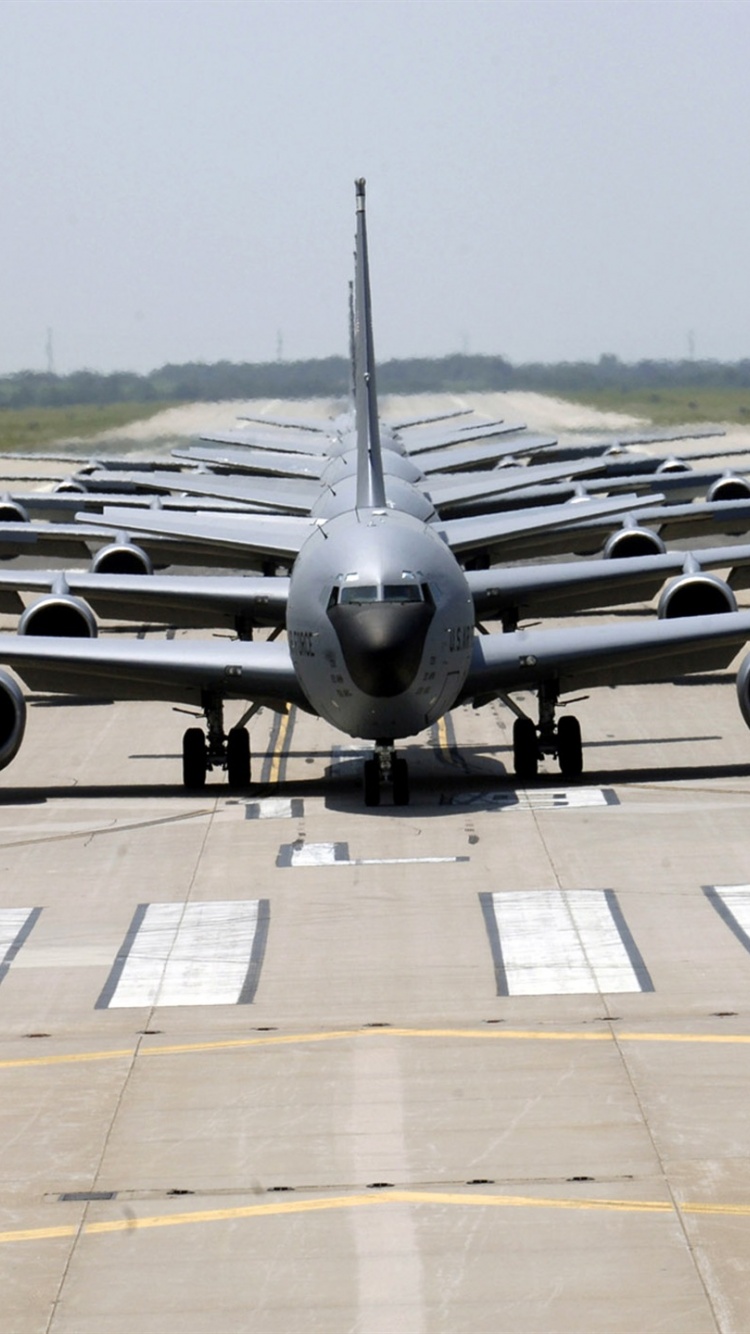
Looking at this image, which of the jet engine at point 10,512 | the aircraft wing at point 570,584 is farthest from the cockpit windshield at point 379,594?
the jet engine at point 10,512

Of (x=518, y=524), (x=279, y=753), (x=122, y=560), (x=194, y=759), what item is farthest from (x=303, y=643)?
(x=122, y=560)

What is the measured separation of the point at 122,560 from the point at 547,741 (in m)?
24.4

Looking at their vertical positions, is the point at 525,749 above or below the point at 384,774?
below

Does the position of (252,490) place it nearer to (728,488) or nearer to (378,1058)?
(728,488)

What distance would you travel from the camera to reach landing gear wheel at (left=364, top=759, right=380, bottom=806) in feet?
98.9

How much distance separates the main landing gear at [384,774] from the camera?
3017 centimetres

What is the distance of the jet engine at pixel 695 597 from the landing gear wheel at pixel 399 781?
13348 millimetres

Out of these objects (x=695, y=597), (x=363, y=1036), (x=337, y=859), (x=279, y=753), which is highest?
(x=695, y=597)

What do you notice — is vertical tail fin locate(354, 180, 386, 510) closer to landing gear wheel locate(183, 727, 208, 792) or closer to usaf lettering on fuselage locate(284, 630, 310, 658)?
usaf lettering on fuselage locate(284, 630, 310, 658)

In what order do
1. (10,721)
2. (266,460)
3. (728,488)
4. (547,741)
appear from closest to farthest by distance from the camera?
(10,721) → (547,741) → (266,460) → (728,488)

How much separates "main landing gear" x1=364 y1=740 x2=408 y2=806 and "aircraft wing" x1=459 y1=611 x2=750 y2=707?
1.71 meters

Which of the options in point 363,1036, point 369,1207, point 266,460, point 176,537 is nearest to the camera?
point 369,1207

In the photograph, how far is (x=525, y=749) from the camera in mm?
32500

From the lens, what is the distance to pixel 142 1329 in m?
12.2
